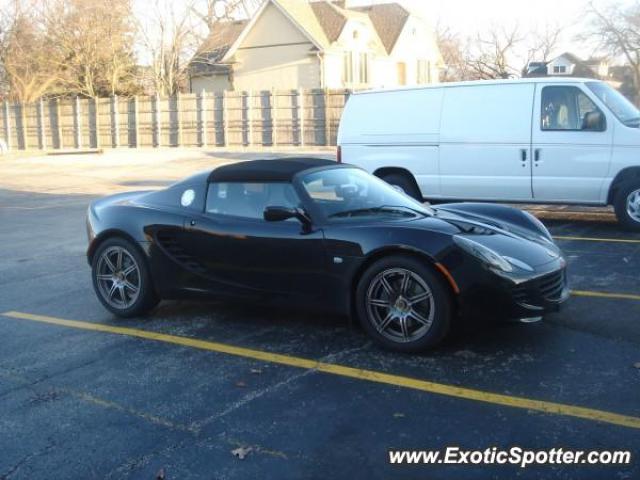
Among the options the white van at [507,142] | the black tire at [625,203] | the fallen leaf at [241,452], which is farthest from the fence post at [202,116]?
the fallen leaf at [241,452]

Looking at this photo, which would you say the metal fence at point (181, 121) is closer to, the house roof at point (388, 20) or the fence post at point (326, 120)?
the fence post at point (326, 120)

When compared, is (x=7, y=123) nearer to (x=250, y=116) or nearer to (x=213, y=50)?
(x=213, y=50)

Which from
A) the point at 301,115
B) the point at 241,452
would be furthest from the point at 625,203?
the point at 301,115

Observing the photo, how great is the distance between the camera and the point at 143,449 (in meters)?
3.64

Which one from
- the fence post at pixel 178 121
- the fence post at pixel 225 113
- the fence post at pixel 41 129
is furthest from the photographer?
the fence post at pixel 41 129

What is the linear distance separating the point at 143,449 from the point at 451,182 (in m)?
7.76

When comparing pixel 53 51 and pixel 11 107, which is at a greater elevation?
pixel 53 51

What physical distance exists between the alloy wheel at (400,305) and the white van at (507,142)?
5.74m

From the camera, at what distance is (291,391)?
14.1 feet

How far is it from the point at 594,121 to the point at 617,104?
61cm

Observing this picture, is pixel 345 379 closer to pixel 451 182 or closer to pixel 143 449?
pixel 143 449

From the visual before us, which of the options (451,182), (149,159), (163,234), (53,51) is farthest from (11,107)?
(163,234)

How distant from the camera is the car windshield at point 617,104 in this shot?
952cm

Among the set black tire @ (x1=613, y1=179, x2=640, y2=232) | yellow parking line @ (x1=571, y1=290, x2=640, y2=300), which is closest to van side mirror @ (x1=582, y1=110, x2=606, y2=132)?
black tire @ (x1=613, y1=179, x2=640, y2=232)
